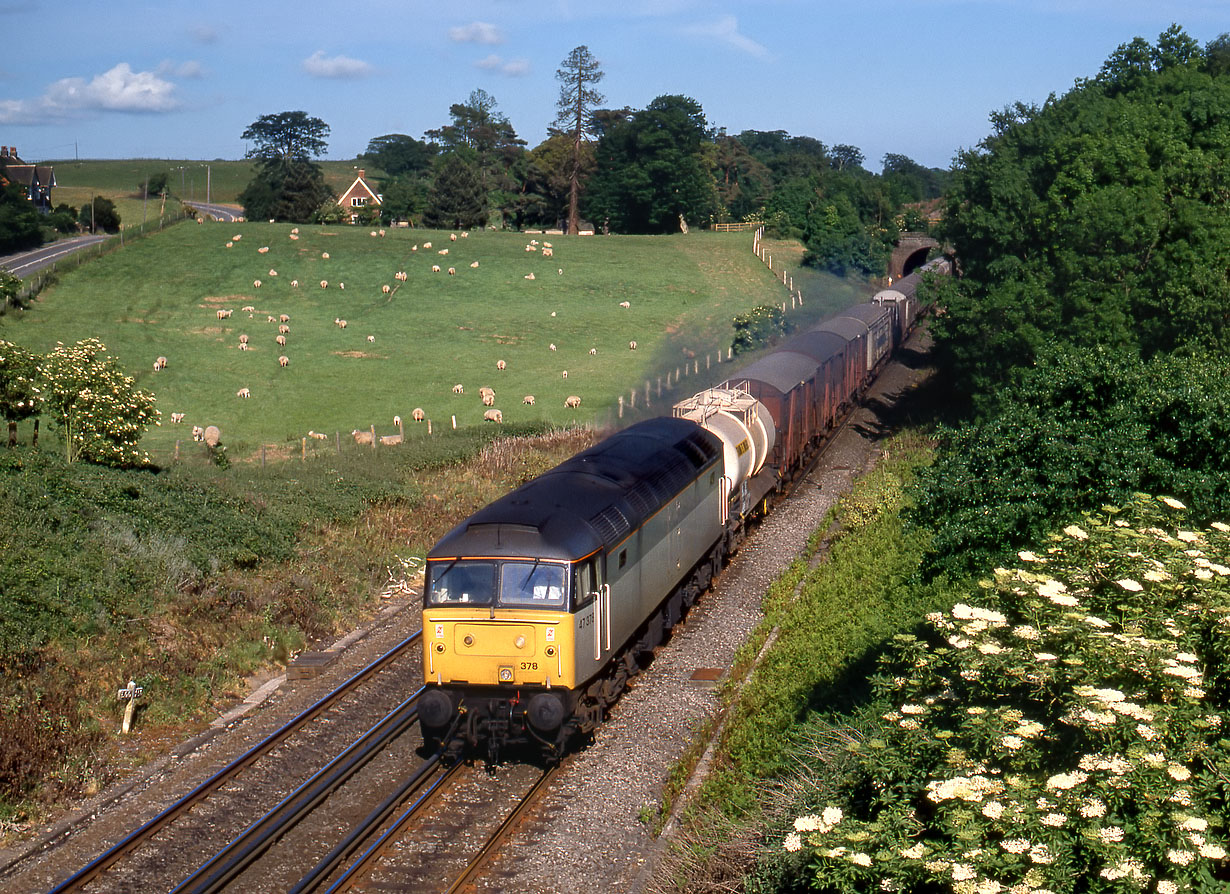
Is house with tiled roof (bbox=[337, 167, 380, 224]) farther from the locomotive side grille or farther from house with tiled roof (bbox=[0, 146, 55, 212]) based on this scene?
the locomotive side grille

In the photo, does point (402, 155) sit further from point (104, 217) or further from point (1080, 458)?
point (1080, 458)

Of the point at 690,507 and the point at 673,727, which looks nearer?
the point at 673,727

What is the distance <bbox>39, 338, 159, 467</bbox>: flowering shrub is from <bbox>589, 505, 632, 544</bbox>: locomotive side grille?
1678 centimetres

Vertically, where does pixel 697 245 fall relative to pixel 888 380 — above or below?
above

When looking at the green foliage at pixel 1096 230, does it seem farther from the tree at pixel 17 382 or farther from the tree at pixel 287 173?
the tree at pixel 287 173

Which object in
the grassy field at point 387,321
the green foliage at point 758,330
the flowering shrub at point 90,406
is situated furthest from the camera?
the green foliage at point 758,330

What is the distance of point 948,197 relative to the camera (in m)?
40.3

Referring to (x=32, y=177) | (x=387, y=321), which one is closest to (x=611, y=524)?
(x=387, y=321)

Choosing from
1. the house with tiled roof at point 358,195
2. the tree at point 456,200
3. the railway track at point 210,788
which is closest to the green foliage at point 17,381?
the railway track at point 210,788

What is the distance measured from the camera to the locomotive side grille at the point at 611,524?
51.1 ft

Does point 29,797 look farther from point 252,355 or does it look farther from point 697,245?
point 697,245

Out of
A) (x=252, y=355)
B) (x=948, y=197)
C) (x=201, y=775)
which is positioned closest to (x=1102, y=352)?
(x=201, y=775)

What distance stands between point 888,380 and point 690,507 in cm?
3287

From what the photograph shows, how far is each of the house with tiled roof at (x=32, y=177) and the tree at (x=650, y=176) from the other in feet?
199
